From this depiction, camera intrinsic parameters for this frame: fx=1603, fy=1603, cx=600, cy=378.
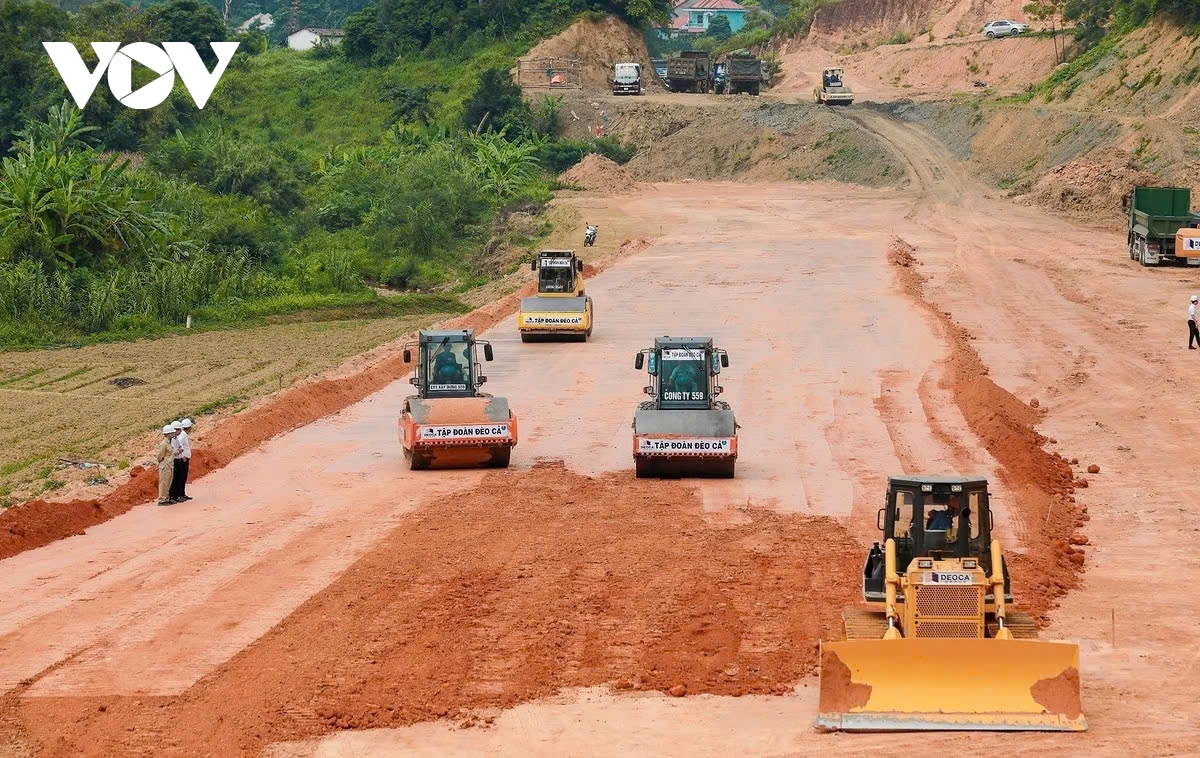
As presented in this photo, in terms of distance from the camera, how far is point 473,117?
317ft

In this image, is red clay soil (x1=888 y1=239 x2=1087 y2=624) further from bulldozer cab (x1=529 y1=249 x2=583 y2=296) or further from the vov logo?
the vov logo

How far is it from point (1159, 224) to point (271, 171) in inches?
1670

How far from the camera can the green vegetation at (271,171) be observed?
2184 inches

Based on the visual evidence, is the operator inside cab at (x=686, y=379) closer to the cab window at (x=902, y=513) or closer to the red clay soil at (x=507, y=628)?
the red clay soil at (x=507, y=628)

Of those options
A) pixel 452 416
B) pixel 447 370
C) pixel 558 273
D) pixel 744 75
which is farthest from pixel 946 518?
pixel 744 75

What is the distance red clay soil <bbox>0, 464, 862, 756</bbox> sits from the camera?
15.5 metres

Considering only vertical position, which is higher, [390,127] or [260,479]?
[390,127]

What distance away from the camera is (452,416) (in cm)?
2811

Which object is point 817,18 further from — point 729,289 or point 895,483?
point 895,483

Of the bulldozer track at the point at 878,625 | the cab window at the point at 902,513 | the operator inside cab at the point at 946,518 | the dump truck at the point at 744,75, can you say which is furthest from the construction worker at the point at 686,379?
the dump truck at the point at 744,75

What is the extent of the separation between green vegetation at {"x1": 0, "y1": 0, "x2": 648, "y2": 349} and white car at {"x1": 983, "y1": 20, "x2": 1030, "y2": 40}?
22707 millimetres

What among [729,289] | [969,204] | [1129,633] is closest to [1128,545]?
[1129,633]

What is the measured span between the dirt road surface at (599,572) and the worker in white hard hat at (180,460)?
46 centimetres

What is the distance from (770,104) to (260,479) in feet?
230
